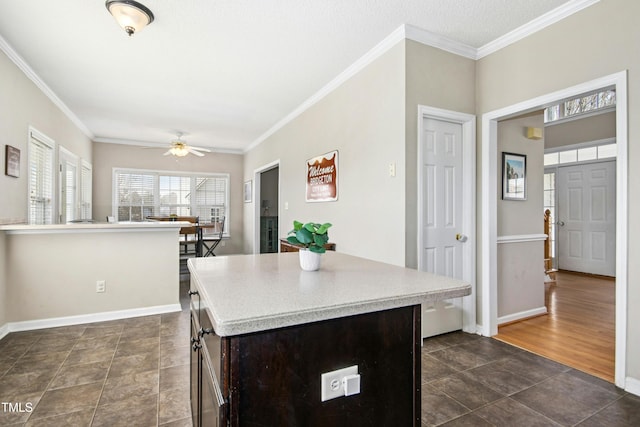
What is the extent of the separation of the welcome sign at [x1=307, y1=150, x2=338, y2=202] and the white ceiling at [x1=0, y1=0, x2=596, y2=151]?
0.87 meters

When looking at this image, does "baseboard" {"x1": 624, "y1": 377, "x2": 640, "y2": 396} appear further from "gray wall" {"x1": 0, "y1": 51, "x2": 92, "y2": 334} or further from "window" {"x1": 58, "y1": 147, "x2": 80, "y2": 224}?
"window" {"x1": 58, "y1": 147, "x2": 80, "y2": 224}

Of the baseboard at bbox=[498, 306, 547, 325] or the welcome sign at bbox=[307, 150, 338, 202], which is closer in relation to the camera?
the baseboard at bbox=[498, 306, 547, 325]

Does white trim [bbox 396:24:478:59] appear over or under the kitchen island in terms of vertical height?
over

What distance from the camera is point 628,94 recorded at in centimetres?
204

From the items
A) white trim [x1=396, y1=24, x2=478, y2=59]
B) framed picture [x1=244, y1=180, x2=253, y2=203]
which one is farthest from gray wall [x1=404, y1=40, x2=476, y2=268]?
framed picture [x1=244, y1=180, x2=253, y2=203]

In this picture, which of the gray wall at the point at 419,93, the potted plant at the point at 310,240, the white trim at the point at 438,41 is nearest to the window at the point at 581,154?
the white trim at the point at 438,41

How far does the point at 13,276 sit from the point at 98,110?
2.77 metres

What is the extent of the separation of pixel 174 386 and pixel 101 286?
1844 millimetres

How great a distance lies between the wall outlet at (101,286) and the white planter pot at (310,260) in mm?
2936

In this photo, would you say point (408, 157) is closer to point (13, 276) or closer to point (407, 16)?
point (407, 16)

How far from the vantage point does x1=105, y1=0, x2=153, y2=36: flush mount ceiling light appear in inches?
89.1

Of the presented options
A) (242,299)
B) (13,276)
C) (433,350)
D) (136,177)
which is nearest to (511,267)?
(433,350)

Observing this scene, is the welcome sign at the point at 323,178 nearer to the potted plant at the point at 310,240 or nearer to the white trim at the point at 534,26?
the white trim at the point at 534,26

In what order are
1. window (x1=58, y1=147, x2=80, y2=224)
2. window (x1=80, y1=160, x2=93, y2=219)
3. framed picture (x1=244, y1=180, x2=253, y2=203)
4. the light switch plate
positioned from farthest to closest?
framed picture (x1=244, y1=180, x2=253, y2=203) → window (x1=80, y1=160, x2=93, y2=219) → window (x1=58, y1=147, x2=80, y2=224) → the light switch plate
